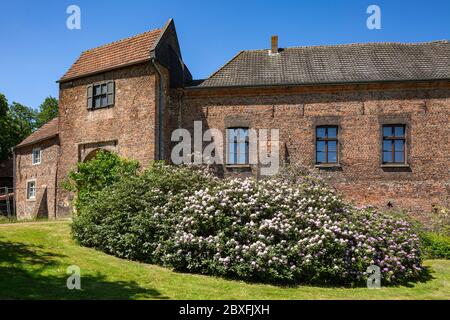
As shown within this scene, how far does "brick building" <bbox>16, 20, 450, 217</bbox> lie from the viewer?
58.5ft

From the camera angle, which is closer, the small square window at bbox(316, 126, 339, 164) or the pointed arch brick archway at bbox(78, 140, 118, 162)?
the small square window at bbox(316, 126, 339, 164)

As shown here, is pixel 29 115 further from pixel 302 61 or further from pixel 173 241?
pixel 173 241

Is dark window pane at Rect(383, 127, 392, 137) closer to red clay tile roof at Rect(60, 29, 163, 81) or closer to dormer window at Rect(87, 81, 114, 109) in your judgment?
red clay tile roof at Rect(60, 29, 163, 81)

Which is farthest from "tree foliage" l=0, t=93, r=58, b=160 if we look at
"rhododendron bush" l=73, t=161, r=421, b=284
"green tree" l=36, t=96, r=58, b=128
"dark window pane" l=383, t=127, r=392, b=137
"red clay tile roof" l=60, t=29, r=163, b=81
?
"dark window pane" l=383, t=127, r=392, b=137

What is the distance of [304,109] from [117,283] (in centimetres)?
1248

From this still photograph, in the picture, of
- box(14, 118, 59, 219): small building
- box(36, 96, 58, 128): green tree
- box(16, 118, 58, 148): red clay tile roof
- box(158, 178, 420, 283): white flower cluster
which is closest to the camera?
box(158, 178, 420, 283): white flower cluster

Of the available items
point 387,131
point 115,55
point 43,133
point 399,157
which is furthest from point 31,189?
point 399,157

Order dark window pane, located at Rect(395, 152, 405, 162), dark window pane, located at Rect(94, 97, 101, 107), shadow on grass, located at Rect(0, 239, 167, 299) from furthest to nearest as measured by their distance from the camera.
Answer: dark window pane, located at Rect(94, 97, 101, 107), dark window pane, located at Rect(395, 152, 405, 162), shadow on grass, located at Rect(0, 239, 167, 299)

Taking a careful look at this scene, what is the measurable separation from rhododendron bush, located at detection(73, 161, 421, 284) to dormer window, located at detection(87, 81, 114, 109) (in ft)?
25.2

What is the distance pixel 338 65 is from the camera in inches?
773

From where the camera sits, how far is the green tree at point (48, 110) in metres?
48.5

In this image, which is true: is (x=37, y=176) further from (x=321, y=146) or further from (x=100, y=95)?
(x=321, y=146)
